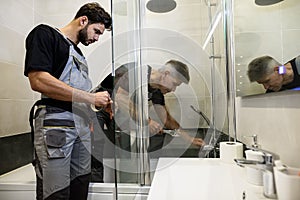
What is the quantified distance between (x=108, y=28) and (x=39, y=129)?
0.80 metres

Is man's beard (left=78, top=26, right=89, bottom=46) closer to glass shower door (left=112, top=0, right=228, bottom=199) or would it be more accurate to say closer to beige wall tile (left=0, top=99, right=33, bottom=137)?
glass shower door (left=112, top=0, right=228, bottom=199)

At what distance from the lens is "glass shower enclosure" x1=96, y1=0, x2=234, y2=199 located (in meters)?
1.34

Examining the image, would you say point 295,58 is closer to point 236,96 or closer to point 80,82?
point 236,96

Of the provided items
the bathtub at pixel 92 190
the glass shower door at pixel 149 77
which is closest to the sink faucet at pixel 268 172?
the glass shower door at pixel 149 77

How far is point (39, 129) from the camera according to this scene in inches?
47.0

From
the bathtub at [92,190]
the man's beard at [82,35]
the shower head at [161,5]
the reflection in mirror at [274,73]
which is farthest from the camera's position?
the shower head at [161,5]

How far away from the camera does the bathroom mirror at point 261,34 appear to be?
704 mm

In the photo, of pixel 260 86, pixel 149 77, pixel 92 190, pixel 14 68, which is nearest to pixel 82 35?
pixel 149 77

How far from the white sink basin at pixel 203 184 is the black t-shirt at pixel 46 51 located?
0.78 metres

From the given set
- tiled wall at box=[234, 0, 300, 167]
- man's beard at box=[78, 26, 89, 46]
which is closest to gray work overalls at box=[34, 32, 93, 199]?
man's beard at box=[78, 26, 89, 46]

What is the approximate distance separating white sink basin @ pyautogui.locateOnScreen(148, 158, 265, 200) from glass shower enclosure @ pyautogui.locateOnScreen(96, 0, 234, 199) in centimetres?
30

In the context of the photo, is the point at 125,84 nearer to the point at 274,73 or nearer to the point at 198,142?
the point at 198,142

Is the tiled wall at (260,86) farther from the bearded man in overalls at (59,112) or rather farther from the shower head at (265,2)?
the bearded man in overalls at (59,112)

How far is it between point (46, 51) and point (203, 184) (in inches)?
38.1
